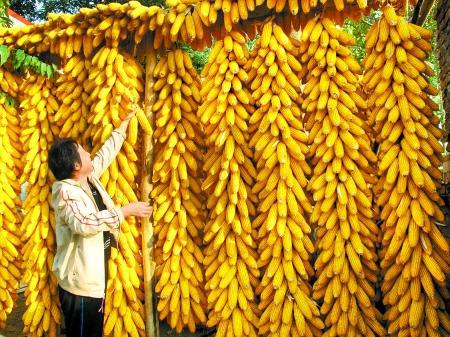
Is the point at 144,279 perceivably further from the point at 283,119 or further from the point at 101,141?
the point at 283,119

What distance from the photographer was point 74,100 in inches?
150

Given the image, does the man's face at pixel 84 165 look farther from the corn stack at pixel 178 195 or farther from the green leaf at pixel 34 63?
the green leaf at pixel 34 63

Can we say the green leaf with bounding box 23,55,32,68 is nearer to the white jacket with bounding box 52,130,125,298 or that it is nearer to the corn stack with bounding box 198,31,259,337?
the white jacket with bounding box 52,130,125,298

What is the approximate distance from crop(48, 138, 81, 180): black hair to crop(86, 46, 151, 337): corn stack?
0.50m

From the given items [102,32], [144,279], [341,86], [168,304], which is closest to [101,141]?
[102,32]

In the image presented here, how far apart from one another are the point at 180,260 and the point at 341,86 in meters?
1.77

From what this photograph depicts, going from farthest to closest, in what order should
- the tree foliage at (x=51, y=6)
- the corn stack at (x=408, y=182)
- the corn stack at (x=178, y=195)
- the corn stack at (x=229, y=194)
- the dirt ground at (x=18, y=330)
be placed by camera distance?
the tree foliage at (x=51, y=6) → the dirt ground at (x=18, y=330) → the corn stack at (x=178, y=195) → the corn stack at (x=229, y=194) → the corn stack at (x=408, y=182)

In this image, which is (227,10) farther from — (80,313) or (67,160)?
(80,313)

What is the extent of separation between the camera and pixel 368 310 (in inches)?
113

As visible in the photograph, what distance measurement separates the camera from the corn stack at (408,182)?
8.94ft

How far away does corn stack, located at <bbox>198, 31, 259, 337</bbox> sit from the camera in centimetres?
309

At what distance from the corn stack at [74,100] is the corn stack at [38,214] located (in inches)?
7.7

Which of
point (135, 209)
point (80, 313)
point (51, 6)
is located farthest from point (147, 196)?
point (51, 6)

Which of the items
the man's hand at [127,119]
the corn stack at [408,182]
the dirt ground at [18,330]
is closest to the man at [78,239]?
the man's hand at [127,119]
